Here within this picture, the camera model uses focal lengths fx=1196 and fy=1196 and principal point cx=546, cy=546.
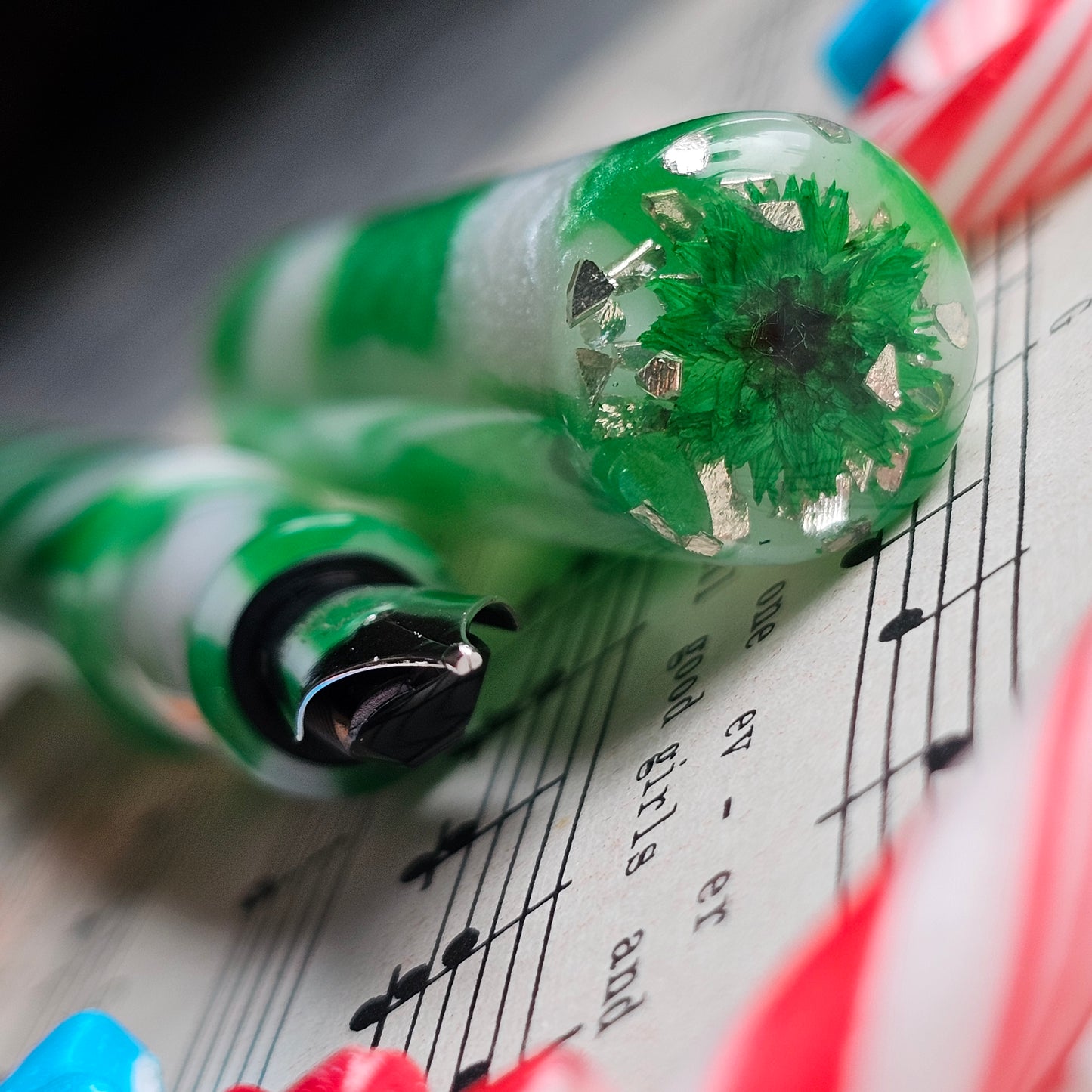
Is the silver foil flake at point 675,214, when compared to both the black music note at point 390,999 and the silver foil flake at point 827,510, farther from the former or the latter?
the black music note at point 390,999

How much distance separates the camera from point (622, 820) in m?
0.33

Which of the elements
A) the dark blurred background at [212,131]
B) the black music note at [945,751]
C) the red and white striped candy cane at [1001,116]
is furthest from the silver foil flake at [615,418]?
the dark blurred background at [212,131]

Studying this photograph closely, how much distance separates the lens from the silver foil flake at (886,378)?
1.05 ft

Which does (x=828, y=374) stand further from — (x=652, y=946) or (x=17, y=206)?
(x=17, y=206)

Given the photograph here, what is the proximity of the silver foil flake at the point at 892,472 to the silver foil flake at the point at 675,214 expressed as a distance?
84mm

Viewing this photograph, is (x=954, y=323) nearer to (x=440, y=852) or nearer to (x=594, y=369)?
(x=594, y=369)

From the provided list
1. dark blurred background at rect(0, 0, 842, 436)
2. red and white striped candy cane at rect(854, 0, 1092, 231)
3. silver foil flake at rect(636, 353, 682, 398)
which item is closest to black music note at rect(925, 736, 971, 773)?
silver foil flake at rect(636, 353, 682, 398)

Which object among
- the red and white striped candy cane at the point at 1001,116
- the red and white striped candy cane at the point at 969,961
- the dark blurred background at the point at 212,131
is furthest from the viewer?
the dark blurred background at the point at 212,131

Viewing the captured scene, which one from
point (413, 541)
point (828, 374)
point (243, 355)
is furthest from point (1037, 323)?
point (243, 355)

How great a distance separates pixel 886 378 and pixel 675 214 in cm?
7

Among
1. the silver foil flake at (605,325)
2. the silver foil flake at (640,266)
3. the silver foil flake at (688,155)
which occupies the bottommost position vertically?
the silver foil flake at (605,325)

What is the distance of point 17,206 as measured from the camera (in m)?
0.77

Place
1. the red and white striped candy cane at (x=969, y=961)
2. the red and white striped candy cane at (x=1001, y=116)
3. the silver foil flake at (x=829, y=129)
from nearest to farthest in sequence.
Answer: the red and white striped candy cane at (x=969, y=961) → the silver foil flake at (x=829, y=129) → the red and white striped candy cane at (x=1001, y=116)

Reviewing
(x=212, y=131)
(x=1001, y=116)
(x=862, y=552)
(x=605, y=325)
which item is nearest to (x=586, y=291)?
(x=605, y=325)
